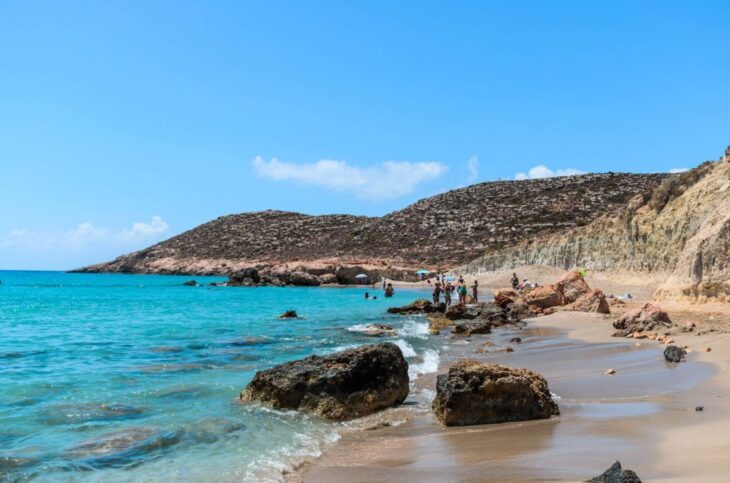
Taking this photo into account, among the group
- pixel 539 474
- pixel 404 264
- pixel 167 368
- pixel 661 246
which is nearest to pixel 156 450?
pixel 539 474

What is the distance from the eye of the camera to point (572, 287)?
993 inches

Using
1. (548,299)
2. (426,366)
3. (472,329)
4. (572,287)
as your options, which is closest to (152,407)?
(426,366)

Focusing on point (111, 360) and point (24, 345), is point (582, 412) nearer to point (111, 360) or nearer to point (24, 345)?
point (111, 360)

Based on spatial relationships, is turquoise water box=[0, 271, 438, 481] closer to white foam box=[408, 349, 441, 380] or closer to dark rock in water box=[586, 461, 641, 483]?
white foam box=[408, 349, 441, 380]

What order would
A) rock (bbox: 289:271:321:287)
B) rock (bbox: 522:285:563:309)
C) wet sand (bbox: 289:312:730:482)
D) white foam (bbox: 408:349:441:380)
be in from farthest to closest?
rock (bbox: 289:271:321:287) → rock (bbox: 522:285:563:309) → white foam (bbox: 408:349:441:380) → wet sand (bbox: 289:312:730:482)

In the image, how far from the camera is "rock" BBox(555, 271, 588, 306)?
979 inches

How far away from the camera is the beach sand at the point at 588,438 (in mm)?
4902

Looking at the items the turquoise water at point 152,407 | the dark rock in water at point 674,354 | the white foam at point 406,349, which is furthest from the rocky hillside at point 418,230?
the dark rock in water at point 674,354

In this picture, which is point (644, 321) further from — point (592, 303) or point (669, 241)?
point (669, 241)

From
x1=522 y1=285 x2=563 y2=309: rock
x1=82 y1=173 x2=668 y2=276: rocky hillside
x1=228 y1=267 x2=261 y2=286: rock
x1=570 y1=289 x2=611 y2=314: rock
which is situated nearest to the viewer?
x1=570 y1=289 x2=611 y2=314: rock

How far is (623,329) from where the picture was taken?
1506cm

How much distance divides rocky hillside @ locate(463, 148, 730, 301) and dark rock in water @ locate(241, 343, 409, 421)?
1112 centimetres

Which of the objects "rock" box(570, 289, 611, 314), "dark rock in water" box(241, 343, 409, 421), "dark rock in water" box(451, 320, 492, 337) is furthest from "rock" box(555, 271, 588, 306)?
"dark rock in water" box(241, 343, 409, 421)

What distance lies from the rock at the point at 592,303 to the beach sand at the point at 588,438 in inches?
406
